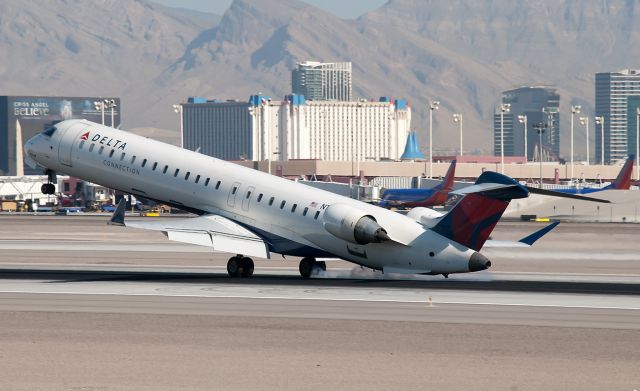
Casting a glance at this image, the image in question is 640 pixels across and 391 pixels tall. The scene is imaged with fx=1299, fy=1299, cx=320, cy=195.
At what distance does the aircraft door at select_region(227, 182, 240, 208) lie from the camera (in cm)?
5047

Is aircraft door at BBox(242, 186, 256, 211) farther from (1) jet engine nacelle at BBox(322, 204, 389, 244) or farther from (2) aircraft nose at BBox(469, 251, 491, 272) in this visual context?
(2) aircraft nose at BBox(469, 251, 491, 272)

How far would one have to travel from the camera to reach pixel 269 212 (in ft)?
163

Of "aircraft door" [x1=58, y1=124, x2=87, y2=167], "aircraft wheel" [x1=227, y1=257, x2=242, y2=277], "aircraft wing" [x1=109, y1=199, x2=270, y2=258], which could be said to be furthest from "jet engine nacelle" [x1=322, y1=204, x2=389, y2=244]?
"aircraft door" [x1=58, y1=124, x2=87, y2=167]

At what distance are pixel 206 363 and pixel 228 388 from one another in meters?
2.79

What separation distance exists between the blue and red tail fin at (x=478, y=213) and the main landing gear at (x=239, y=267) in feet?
26.8

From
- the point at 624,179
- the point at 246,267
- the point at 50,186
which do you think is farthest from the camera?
the point at 624,179

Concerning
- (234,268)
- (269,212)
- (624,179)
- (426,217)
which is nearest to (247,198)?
(269,212)

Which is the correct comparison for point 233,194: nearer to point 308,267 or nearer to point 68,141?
point 308,267

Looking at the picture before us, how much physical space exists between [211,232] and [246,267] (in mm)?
2178

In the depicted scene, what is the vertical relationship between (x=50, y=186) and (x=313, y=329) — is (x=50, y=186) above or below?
above

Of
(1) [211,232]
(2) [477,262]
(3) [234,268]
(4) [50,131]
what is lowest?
(3) [234,268]

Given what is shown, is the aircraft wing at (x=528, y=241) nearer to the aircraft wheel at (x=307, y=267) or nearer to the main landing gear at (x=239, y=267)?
the aircraft wheel at (x=307, y=267)

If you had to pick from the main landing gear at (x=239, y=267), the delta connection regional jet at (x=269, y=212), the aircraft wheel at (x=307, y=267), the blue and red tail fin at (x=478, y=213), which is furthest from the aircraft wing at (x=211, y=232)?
the blue and red tail fin at (x=478, y=213)

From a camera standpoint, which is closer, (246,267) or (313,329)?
(313,329)
